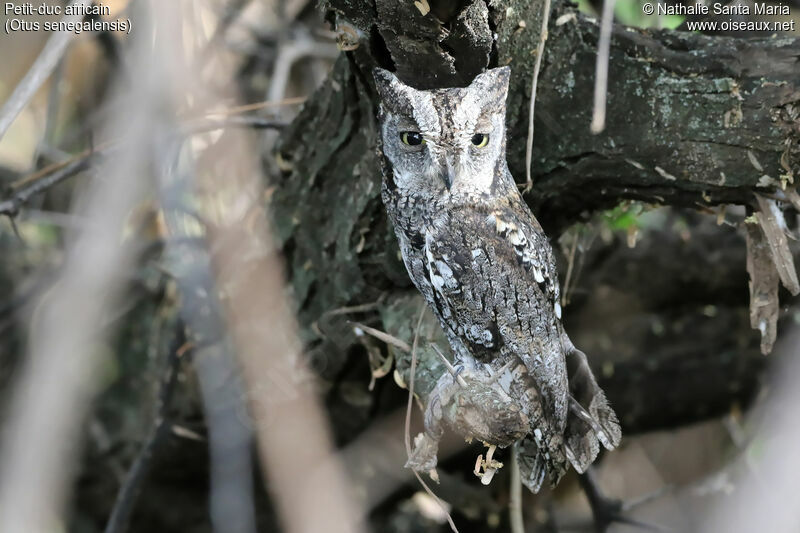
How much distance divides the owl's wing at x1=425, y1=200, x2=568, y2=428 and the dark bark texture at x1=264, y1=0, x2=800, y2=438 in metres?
0.22

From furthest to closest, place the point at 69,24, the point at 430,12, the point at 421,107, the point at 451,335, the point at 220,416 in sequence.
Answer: the point at 220,416
the point at 451,335
the point at 421,107
the point at 430,12
the point at 69,24

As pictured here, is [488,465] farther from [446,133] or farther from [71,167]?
[71,167]

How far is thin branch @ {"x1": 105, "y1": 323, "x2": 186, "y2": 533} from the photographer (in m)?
2.36

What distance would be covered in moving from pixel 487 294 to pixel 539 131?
44 centimetres

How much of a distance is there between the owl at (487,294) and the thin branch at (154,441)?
1033 mm

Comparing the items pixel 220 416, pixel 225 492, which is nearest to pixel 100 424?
pixel 220 416

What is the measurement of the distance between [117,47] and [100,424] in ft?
4.78

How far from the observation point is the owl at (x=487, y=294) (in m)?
1.57

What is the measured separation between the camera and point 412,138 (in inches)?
61.1

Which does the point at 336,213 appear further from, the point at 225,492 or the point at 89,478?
the point at 89,478

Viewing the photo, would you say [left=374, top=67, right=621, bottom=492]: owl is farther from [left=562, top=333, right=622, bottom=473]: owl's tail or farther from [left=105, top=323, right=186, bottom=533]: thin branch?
[left=105, top=323, right=186, bottom=533]: thin branch

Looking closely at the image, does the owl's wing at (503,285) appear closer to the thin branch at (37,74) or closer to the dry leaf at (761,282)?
the dry leaf at (761,282)

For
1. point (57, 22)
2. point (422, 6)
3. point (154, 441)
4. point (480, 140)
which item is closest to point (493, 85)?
point (480, 140)

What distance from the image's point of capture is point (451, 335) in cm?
→ 172
